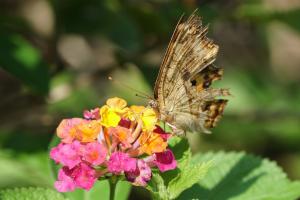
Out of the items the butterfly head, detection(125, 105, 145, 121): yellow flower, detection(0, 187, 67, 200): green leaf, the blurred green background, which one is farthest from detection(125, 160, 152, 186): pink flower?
the blurred green background

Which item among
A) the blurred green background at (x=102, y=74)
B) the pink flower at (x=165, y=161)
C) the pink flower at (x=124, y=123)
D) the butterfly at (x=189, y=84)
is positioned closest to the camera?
the pink flower at (x=165, y=161)

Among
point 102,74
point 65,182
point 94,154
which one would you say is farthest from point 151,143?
point 102,74

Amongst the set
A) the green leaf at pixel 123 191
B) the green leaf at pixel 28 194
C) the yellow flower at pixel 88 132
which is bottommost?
the green leaf at pixel 28 194

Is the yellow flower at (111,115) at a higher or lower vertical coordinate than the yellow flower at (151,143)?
higher

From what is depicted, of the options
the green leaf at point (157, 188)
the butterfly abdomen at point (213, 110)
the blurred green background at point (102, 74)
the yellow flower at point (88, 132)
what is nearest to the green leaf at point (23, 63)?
the blurred green background at point (102, 74)

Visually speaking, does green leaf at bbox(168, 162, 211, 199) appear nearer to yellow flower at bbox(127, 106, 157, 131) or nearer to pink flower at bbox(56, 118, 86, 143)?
yellow flower at bbox(127, 106, 157, 131)

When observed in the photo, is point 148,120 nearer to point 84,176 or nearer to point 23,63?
point 84,176

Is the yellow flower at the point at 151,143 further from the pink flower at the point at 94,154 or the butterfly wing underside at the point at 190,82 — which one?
the butterfly wing underside at the point at 190,82
